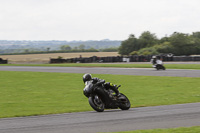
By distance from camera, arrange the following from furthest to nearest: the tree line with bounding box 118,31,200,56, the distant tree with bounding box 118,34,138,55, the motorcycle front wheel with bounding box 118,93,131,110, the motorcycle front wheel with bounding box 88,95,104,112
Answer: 1. the distant tree with bounding box 118,34,138,55
2. the tree line with bounding box 118,31,200,56
3. the motorcycle front wheel with bounding box 118,93,131,110
4. the motorcycle front wheel with bounding box 88,95,104,112

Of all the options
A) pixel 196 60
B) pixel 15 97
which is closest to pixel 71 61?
pixel 196 60

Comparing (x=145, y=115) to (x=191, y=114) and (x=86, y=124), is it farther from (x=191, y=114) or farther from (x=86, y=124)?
(x=86, y=124)

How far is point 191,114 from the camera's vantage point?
9.34 m

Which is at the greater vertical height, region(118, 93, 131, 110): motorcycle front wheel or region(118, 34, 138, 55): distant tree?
region(118, 34, 138, 55): distant tree

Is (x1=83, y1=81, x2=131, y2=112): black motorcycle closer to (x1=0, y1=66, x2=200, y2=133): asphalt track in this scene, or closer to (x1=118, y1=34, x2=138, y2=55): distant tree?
(x1=0, y1=66, x2=200, y2=133): asphalt track

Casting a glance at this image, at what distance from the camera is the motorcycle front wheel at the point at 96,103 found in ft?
33.7

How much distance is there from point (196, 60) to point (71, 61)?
67.4 feet

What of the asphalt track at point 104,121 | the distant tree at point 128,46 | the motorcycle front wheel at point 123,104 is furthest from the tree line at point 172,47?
the asphalt track at point 104,121

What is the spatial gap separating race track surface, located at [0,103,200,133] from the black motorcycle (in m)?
0.38

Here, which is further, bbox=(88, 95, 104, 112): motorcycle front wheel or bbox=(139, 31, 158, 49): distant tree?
bbox=(139, 31, 158, 49): distant tree

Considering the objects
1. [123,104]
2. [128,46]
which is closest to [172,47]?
[128,46]

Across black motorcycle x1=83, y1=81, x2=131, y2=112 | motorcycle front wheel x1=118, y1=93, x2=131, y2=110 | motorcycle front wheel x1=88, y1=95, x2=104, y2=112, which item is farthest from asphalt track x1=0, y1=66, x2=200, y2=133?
motorcycle front wheel x1=118, y1=93, x2=131, y2=110

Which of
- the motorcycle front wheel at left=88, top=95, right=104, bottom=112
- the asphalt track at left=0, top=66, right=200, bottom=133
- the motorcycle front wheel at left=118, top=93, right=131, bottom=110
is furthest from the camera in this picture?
the motorcycle front wheel at left=118, top=93, right=131, bottom=110

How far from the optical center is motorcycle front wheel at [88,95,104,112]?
10.3 metres
